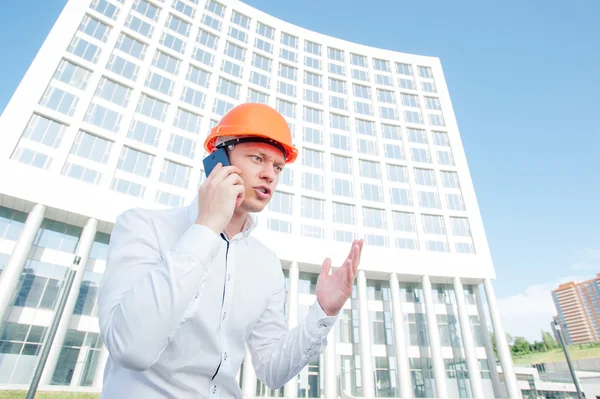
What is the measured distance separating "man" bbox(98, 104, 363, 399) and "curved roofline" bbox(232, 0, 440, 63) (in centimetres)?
4628

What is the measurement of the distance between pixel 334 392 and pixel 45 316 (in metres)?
23.0

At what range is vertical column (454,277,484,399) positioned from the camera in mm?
29375

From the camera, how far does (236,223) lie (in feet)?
7.70

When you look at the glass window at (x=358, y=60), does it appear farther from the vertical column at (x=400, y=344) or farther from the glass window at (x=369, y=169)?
the vertical column at (x=400, y=344)

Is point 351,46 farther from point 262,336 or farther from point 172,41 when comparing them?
point 262,336

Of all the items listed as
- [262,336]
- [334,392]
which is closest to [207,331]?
[262,336]

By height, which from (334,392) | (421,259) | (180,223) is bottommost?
Answer: (334,392)

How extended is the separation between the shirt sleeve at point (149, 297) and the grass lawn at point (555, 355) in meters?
86.1

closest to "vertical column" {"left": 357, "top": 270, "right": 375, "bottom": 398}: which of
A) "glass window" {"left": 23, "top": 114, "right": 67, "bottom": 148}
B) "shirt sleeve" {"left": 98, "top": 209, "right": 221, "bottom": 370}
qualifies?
"glass window" {"left": 23, "top": 114, "right": 67, "bottom": 148}

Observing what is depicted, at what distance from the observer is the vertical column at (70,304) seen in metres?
20.0

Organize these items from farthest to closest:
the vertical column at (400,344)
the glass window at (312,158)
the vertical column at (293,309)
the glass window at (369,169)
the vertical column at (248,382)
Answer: the glass window at (369,169)
the glass window at (312,158)
the vertical column at (400,344)
the vertical column at (293,309)
the vertical column at (248,382)

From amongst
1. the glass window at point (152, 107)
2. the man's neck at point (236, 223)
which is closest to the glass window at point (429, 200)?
the glass window at point (152, 107)

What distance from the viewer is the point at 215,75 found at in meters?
36.1

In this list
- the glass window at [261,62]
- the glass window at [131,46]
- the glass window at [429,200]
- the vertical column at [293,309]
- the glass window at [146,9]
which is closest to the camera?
the vertical column at [293,309]
